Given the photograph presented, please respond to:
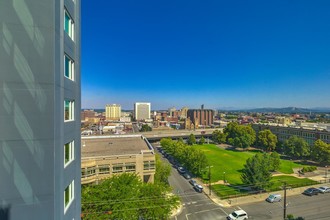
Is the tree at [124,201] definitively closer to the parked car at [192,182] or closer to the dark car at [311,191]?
the parked car at [192,182]

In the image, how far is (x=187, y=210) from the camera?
25047 mm

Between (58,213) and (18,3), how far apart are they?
612 cm

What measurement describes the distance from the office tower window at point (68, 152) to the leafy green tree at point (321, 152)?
51.8 m

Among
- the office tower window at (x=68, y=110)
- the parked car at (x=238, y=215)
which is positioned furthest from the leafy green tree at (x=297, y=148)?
the office tower window at (x=68, y=110)

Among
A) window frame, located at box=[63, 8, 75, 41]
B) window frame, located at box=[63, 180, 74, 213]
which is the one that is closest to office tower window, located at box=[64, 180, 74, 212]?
window frame, located at box=[63, 180, 74, 213]

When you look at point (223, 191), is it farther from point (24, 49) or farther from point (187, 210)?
point (24, 49)

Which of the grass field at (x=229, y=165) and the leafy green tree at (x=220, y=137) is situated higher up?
the leafy green tree at (x=220, y=137)

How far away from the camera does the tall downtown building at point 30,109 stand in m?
5.48

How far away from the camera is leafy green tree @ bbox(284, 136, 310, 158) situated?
48338 millimetres

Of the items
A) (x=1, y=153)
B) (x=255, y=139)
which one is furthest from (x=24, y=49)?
(x=255, y=139)

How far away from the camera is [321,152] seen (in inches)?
1734

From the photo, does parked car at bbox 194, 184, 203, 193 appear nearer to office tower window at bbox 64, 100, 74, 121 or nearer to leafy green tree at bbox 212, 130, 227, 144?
office tower window at bbox 64, 100, 74, 121

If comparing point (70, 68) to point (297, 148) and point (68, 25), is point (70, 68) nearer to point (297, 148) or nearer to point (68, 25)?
point (68, 25)

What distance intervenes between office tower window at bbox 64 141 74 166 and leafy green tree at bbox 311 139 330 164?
5175cm
